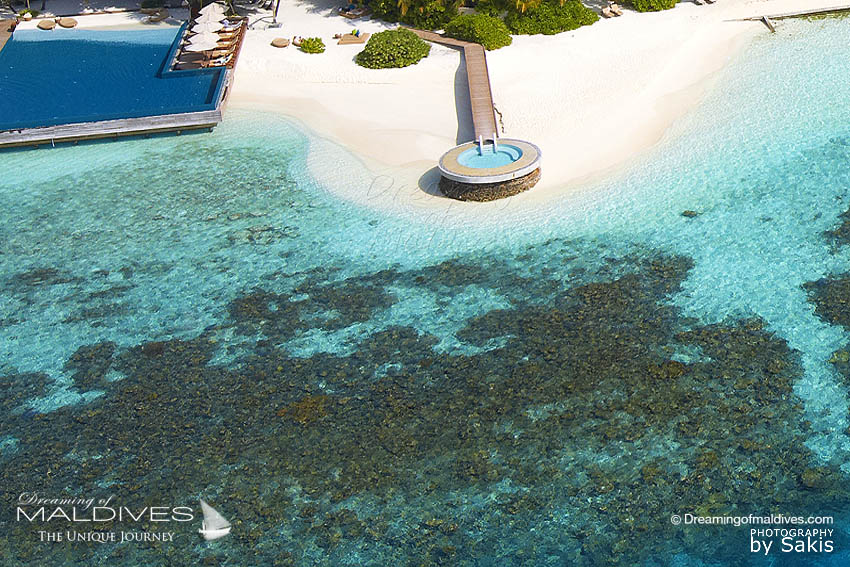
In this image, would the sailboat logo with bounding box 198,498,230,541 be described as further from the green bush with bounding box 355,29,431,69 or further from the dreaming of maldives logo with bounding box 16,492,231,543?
the green bush with bounding box 355,29,431,69

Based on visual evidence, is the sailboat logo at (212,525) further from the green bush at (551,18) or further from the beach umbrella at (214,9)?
the beach umbrella at (214,9)

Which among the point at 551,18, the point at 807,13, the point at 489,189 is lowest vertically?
the point at 489,189

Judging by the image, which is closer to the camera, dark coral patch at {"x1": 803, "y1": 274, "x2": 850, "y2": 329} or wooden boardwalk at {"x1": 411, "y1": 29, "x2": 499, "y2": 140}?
dark coral patch at {"x1": 803, "y1": 274, "x2": 850, "y2": 329}

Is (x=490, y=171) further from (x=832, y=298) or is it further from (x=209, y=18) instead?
(x=209, y=18)

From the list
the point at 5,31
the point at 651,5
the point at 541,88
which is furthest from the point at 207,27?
the point at 651,5

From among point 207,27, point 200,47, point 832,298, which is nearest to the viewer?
point 832,298

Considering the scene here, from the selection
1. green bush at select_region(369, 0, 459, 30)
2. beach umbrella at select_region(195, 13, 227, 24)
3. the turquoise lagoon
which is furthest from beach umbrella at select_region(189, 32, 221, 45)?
the turquoise lagoon

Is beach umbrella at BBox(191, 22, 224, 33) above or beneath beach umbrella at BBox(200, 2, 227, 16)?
beneath

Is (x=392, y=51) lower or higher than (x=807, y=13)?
lower
